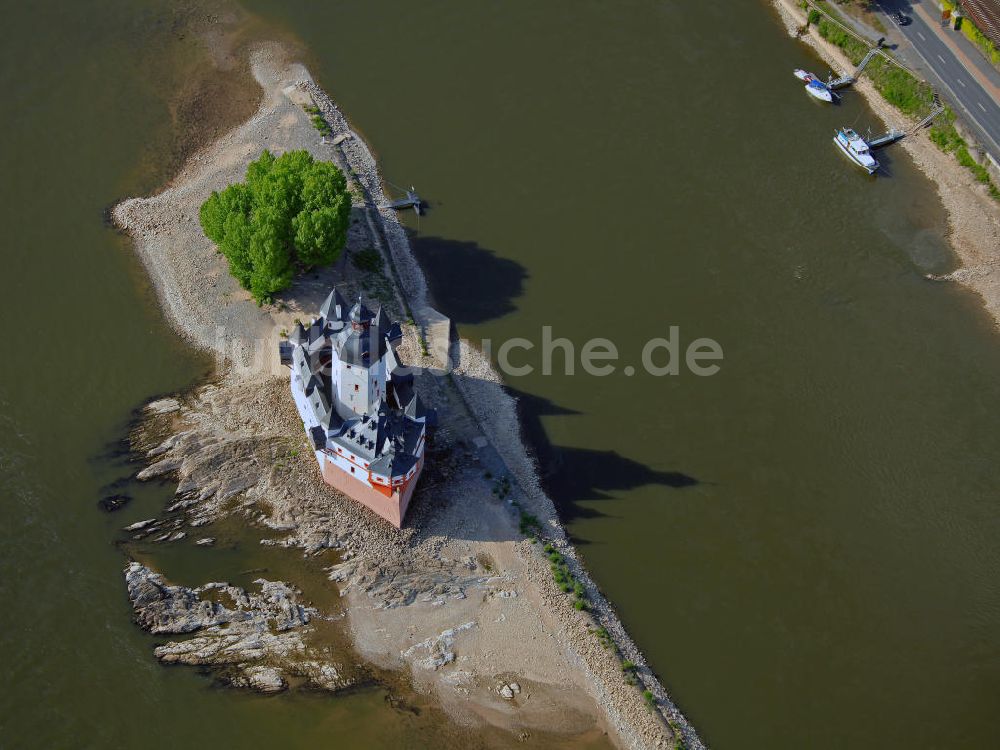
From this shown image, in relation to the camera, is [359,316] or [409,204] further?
[409,204]

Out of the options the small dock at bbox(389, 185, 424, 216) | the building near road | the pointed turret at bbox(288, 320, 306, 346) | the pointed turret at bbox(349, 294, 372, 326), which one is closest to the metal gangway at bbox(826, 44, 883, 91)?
the building near road

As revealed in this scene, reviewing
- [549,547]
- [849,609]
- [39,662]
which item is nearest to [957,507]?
[849,609]

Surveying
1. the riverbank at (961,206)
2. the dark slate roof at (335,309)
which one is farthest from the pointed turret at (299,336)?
the riverbank at (961,206)

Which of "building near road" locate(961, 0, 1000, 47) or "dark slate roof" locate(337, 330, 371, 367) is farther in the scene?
"building near road" locate(961, 0, 1000, 47)

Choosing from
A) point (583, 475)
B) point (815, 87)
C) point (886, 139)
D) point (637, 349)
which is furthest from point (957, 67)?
point (583, 475)

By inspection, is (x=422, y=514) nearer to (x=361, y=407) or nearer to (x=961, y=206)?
(x=361, y=407)

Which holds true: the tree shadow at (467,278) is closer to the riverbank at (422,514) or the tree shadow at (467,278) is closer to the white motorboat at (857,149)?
the riverbank at (422,514)

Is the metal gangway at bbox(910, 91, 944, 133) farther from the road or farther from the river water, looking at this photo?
the river water
